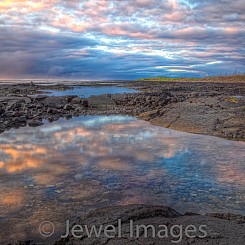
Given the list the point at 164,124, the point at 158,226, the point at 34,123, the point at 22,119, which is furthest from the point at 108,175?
the point at 22,119

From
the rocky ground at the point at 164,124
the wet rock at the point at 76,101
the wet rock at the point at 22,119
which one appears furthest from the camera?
the wet rock at the point at 76,101

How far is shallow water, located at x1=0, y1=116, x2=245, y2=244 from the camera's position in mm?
6238

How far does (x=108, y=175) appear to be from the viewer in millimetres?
8258

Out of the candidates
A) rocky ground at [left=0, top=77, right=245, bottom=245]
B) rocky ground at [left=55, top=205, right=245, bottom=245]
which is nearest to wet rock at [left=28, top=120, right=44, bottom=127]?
rocky ground at [left=0, top=77, right=245, bottom=245]

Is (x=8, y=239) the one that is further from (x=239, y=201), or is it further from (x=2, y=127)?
(x=2, y=127)

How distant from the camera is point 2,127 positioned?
15477mm

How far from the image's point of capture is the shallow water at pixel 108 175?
6238 millimetres

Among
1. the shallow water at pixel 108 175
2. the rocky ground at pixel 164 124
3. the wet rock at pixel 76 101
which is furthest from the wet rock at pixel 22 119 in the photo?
the wet rock at pixel 76 101

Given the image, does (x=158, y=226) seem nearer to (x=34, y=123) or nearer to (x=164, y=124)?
(x=164, y=124)

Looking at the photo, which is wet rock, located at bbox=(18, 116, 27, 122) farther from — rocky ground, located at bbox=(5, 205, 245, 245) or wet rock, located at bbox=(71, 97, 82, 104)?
rocky ground, located at bbox=(5, 205, 245, 245)

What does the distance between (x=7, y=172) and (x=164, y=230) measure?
5.41m

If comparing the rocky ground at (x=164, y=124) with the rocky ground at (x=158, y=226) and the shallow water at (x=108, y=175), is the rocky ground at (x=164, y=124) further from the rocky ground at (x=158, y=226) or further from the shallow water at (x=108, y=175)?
the shallow water at (x=108, y=175)

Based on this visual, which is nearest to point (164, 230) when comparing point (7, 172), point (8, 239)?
point (8, 239)

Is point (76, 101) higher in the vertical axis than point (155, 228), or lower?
higher
